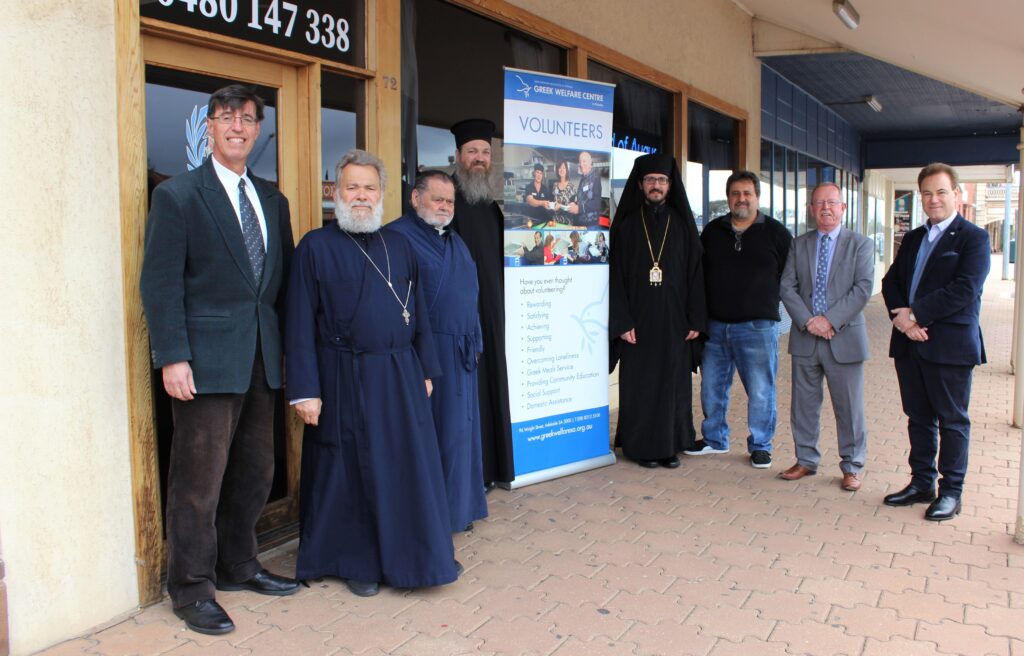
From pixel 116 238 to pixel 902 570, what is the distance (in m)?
3.49

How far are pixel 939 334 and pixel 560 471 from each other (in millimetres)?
2207

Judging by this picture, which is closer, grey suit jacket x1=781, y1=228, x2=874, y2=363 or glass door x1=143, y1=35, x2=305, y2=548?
glass door x1=143, y1=35, x2=305, y2=548

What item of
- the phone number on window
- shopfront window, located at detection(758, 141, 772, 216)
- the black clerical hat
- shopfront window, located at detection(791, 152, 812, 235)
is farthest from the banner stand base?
shopfront window, located at detection(791, 152, 812, 235)

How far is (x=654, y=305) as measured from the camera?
5469 mm

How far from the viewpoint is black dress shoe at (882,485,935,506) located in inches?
185

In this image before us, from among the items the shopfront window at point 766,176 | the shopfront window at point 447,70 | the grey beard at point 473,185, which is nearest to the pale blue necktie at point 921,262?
the grey beard at point 473,185

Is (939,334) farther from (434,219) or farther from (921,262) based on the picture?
(434,219)

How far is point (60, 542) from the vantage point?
3.05 meters

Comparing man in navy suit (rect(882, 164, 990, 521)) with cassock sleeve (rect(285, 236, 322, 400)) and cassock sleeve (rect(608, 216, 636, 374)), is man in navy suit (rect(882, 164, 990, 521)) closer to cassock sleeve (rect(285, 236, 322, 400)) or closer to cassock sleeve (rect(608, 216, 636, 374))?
cassock sleeve (rect(608, 216, 636, 374))

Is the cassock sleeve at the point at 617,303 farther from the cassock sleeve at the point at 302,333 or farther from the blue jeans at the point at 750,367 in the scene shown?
the cassock sleeve at the point at 302,333

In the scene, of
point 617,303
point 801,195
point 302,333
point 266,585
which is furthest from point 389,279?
point 801,195

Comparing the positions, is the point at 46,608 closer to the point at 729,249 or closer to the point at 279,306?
the point at 279,306

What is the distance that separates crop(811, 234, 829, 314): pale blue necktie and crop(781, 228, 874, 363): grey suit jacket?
2 cm

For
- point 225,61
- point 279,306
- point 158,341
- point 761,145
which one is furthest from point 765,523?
point 761,145
